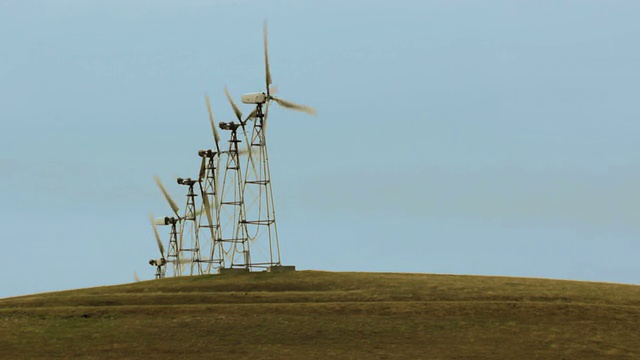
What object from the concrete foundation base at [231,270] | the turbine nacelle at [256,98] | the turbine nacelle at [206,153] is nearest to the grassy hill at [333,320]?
the concrete foundation base at [231,270]

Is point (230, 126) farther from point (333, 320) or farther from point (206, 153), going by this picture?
point (333, 320)

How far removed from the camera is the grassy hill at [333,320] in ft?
259

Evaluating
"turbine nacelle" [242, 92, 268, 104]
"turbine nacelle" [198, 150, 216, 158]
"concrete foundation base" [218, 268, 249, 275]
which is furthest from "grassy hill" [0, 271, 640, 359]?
"turbine nacelle" [198, 150, 216, 158]

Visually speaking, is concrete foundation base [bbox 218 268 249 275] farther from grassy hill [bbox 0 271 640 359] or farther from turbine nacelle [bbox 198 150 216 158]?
turbine nacelle [bbox 198 150 216 158]

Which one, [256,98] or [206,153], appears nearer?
[256,98]

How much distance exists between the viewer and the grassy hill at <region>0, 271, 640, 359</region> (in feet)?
259

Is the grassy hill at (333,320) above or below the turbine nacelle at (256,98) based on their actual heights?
below

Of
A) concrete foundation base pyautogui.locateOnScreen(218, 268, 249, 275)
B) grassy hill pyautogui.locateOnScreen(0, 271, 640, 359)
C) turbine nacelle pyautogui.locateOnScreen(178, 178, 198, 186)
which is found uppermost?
turbine nacelle pyautogui.locateOnScreen(178, 178, 198, 186)

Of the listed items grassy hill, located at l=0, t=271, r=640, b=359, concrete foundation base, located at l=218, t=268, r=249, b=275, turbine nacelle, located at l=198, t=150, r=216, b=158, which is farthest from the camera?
turbine nacelle, located at l=198, t=150, r=216, b=158

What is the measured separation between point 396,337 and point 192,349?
14.5 meters

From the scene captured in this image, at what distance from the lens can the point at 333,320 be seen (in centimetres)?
8681

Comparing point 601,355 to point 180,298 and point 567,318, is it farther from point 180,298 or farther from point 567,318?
point 180,298

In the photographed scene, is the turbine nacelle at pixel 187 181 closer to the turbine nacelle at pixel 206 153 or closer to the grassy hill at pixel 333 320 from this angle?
the turbine nacelle at pixel 206 153

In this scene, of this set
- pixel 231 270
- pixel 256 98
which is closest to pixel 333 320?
pixel 231 270
